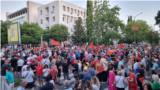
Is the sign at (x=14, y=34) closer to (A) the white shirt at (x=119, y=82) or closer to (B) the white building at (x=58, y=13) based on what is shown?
(A) the white shirt at (x=119, y=82)

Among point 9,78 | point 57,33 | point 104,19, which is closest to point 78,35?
point 57,33

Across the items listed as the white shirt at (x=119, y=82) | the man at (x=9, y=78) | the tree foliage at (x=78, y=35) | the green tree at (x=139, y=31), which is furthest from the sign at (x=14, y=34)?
the green tree at (x=139, y=31)

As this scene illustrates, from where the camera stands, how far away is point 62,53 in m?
14.5

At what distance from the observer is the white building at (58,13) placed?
4000 cm

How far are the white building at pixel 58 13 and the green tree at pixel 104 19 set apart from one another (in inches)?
524

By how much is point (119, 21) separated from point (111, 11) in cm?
301

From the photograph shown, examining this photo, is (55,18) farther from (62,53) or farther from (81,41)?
(62,53)

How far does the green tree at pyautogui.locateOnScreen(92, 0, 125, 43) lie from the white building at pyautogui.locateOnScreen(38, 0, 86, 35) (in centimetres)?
1331

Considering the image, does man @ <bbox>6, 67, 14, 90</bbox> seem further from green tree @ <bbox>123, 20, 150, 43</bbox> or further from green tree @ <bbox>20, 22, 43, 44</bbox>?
green tree @ <bbox>123, 20, 150, 43</bbox>

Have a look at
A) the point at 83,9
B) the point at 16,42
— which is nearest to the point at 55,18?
the point at 83,9

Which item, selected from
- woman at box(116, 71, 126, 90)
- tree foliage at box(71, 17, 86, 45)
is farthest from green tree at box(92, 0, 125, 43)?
woman at box(116, 71, 126, 90)

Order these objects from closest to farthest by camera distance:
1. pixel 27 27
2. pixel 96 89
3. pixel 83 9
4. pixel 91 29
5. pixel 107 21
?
1. pixel 96 89
2. pixel 107 21
3. pixel 91 29
4. pixel 27 27
5. pixel 83 9

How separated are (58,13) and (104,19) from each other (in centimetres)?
1952

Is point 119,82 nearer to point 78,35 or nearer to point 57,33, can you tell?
point 57,33
